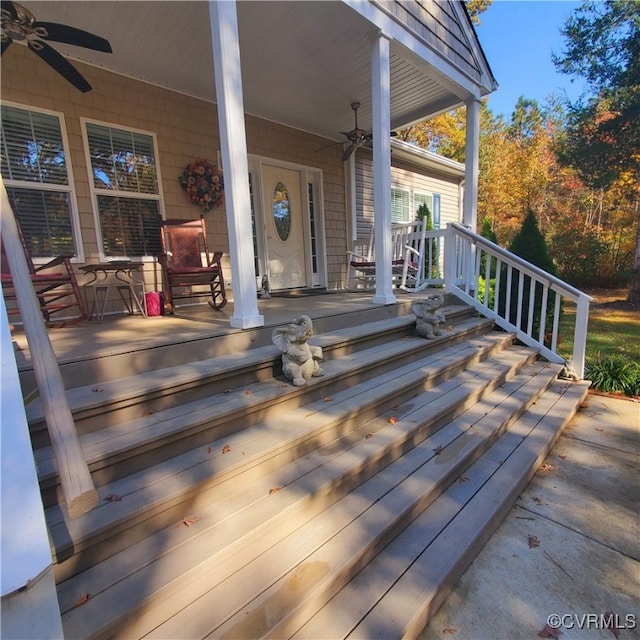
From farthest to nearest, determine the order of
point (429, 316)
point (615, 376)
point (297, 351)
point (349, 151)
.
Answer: point (349, 151)
point (615, 376)
point (429, 316)
point (297, 351)

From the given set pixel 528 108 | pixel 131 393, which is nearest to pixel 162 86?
pixel 131 393

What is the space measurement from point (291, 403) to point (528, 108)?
82.0 feet

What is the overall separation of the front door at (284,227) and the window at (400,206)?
7.80 feet

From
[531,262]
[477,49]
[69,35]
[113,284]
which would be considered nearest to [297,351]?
[113,284]

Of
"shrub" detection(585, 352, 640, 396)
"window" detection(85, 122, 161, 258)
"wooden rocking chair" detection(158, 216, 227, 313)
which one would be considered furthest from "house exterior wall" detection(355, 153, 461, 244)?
"shrub" detection(585, 352, 640, 396)

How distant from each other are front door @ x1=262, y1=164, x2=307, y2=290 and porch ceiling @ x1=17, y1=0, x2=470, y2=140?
2.66 feet

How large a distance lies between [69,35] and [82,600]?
3.35 metres

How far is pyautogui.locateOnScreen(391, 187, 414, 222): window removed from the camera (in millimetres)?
7141

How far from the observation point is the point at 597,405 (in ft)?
10.6

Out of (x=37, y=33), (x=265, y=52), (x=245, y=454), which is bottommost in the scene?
(x=245, y=454)

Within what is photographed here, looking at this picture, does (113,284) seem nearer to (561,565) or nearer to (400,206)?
(561,565)

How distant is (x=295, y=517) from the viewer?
1.46 metres

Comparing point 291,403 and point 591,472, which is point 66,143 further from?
point 591,472

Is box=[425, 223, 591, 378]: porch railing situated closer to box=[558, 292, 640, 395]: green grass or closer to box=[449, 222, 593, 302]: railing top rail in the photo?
box=[449, 222, 593, 302]: railing top rail
